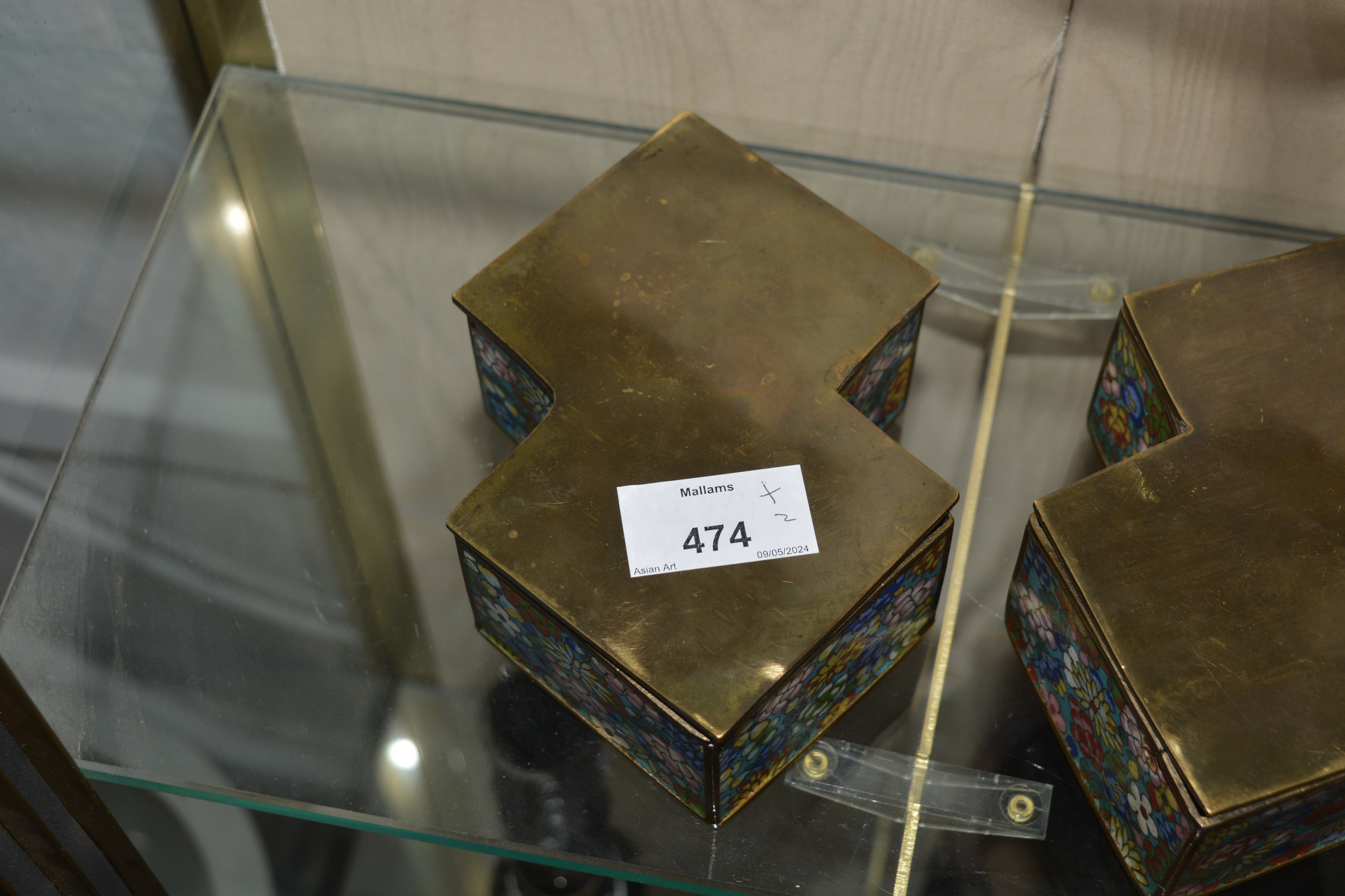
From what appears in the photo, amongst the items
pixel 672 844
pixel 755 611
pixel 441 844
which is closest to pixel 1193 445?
pixel 755 611

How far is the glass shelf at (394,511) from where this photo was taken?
0.73 m

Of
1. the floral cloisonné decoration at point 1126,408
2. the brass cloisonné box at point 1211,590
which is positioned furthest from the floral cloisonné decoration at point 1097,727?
the floral cloisonné decoration at point 1126,408

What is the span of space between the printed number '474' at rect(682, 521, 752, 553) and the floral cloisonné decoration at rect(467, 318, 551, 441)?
118mm

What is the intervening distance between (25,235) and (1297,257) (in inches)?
32.8

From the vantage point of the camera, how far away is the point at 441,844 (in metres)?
0.75

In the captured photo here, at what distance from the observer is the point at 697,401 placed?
0.72 metres

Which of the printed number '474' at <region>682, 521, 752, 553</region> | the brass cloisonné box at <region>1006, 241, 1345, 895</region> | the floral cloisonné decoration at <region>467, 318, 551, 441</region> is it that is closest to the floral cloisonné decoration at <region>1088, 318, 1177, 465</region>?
the brass cloisonné box at <region>1006, 241, 1345, 895</region>

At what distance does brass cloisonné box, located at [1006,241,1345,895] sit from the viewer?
602mm

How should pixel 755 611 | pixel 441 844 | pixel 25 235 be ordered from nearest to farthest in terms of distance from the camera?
pixel 755 611 → pixel 441 844 → pixel 25 235

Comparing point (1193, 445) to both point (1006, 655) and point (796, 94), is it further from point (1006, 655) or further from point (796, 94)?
point (796, 94)

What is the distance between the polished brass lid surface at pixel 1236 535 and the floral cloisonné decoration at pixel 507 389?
309 mm

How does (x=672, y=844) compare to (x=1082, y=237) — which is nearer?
(x=672, y=844)

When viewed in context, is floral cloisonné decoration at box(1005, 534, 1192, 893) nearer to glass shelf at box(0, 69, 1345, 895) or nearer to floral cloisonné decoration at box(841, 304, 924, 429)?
glass shelf at box(0, 69, 1345, 895)

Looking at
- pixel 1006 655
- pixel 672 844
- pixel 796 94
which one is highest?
pixel 796 94
